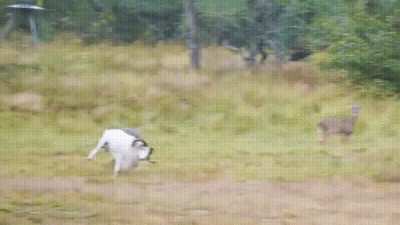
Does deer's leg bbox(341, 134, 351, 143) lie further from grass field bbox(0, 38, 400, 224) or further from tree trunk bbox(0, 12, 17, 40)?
tree trunk bbox(0, 12, 17, 40)

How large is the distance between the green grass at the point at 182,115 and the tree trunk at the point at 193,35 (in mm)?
261

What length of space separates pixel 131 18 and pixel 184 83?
270 cm

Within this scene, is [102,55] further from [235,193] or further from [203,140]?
[235,193]

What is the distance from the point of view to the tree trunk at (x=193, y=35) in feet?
52.0

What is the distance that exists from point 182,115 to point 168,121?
13.4 inches

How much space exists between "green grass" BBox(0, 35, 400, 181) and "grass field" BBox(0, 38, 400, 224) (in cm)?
2

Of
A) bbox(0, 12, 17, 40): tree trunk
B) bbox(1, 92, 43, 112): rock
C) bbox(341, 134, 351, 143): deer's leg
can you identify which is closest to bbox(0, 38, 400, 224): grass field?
bbox(1, 92, 43, 112): rock

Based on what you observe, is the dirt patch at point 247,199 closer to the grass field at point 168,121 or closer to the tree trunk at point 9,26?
the grass field at point 168,121

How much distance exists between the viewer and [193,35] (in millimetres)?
16281

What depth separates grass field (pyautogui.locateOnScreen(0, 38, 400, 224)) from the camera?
27.9 ft

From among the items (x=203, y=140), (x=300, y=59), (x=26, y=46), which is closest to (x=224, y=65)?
(x=300, y=59)

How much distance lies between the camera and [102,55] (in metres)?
16.3

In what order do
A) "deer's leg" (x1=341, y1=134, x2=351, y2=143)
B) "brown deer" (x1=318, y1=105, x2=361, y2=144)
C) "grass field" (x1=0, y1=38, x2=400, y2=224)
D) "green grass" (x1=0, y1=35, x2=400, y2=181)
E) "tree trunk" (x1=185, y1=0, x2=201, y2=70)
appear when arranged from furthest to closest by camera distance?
"tree trunk" (x1=185, y1=0, x2=201, y2=70)
"deer's leg" (x1=341, y1=134, x2=351, y2=143)
"brown deer" (x1=318, y1=105, x2=361, y2=144)
"green grass" (x1=0, y1=35, x2=400, y2=181)
"grass field" (x1=0, y1=38, x2=400, y2=224)

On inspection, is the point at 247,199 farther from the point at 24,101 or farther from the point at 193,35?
the point at 193,35
